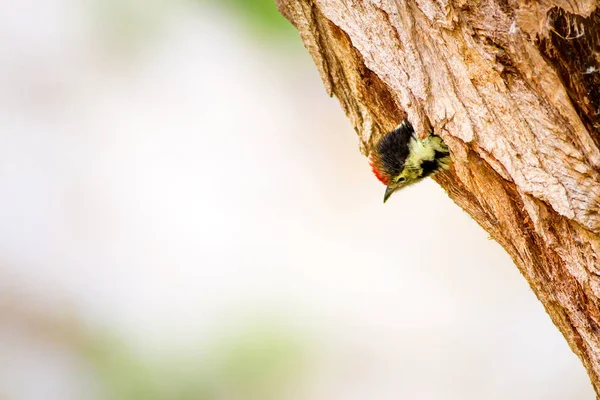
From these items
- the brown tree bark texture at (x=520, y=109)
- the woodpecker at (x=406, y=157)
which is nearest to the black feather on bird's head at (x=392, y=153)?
the woodpecker at (x=406, y=157)

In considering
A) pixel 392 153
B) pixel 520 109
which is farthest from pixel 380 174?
pixel 520 109

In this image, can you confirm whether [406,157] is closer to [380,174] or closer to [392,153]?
[392,153]

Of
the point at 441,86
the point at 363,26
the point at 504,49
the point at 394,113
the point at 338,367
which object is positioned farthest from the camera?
the point at 338,367

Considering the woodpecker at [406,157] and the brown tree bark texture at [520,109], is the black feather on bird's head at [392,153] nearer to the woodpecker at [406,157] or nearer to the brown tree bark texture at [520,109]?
the woodpecker at [406,157]

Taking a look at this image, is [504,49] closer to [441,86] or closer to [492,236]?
[441,86]

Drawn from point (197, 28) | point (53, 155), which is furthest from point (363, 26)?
point (53, 155)

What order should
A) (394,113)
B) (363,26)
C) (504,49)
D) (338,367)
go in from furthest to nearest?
(338,367), (394,113), (363,26), (504,49)

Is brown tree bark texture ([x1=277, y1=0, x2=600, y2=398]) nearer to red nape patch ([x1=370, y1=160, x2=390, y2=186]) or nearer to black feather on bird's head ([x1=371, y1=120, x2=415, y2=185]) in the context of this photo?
black feather on bird's head ([x1=371, y1=120, x2=415, y2=185])
